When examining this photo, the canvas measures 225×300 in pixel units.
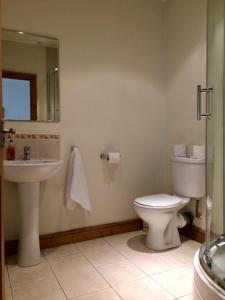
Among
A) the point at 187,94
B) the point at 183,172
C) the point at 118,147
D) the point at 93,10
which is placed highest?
the point at 93,10

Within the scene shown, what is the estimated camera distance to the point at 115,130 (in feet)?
8.86

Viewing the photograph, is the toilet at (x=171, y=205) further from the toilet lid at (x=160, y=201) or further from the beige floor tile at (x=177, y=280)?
the beige floor tile at (x=177, y=280)

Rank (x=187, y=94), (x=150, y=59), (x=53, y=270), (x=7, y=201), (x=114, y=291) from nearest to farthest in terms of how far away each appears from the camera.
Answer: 1. (x=114, y=291)
2. (x=53, y=270)
3. (x=7, y=201)
4. (x=187, y=94)
5. (x=150, y=59)

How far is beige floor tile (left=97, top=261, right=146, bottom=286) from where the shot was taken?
1.86m

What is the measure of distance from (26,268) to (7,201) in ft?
1.86

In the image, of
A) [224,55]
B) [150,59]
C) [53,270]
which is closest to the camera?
[224,55]

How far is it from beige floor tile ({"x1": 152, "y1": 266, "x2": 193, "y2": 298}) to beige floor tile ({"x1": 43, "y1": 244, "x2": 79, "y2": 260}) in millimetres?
788

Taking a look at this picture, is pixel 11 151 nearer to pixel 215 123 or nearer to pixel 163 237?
pixel 163 237

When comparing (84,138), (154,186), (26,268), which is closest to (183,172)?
(154,186)

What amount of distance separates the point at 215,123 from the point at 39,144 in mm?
1457

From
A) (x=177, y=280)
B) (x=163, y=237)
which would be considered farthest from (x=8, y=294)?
(x=163, y=237)

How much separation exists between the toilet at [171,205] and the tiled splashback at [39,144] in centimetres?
87

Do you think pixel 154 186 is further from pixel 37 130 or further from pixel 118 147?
pixel 37 130

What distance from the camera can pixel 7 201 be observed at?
2.25 m
